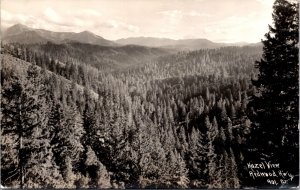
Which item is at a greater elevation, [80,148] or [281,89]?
[281,89]

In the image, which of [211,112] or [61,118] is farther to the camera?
[211,112]

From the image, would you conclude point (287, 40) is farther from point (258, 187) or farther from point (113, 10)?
point (113, 10)

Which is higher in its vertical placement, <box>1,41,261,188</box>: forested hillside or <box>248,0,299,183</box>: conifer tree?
<box>248,0,299,183</box>: conifer tree

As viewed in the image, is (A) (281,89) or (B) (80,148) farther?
(B) (80,148)

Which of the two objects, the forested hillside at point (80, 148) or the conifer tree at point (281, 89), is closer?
the conifer tree at point (281, 89)

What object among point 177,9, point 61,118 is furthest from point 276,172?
point 61,118

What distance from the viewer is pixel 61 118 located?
40.2 meters

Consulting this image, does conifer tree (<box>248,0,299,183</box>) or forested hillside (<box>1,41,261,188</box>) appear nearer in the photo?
conifer tree (<box>248,0,299,183</box>)

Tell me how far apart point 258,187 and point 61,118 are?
95.7 feet

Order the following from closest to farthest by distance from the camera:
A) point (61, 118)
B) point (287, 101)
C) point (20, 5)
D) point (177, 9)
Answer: point (287, 101)
point (20, 5)
point (177, 9)
point (61, 118)

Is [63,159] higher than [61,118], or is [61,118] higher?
[61,118]

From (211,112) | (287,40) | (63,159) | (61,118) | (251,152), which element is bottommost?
(211,112)

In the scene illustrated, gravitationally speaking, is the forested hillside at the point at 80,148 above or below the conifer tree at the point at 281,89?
below

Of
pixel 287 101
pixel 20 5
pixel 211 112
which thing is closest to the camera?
pixel 287 101
